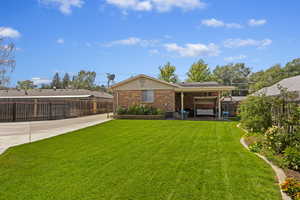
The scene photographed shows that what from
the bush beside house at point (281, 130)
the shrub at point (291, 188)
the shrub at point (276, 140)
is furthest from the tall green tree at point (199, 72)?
the shrub at point (291, 188)

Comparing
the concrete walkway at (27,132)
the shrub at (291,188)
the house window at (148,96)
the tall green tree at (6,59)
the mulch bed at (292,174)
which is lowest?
the concrete walkway at (27,132)

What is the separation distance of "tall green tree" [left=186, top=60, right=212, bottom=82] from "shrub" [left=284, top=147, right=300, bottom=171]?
3543cm

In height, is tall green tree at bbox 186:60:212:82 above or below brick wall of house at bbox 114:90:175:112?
above

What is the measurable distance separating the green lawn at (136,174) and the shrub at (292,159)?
530 millimetres

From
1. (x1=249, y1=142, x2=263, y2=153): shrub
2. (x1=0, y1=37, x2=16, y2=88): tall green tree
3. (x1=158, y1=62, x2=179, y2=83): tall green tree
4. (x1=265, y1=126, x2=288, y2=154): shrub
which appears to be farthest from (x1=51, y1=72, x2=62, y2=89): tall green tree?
(x1=265, y1=126, x2=288, y2=154): shrub

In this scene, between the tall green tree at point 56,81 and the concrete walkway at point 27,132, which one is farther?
the tall green tree at point 56,81

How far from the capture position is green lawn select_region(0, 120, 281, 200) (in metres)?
3.35

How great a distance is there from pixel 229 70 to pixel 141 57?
40.5m

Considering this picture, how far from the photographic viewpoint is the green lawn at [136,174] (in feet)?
11.0

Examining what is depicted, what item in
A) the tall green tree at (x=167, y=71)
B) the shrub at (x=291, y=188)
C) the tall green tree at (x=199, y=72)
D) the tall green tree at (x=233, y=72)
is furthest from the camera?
the tall green tree at (x=233, y=72)

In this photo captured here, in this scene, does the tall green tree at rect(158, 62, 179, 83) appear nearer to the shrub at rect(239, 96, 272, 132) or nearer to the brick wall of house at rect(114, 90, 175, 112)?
the brick wall of house at rect(114, 90, 175, 112)

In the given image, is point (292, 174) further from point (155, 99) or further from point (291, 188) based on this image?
point (155, 99)

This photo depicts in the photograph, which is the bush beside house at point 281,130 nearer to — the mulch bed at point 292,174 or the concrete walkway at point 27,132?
the mulch bed at point 292,174

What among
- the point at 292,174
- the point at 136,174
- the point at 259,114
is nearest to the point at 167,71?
the point at 259,114
